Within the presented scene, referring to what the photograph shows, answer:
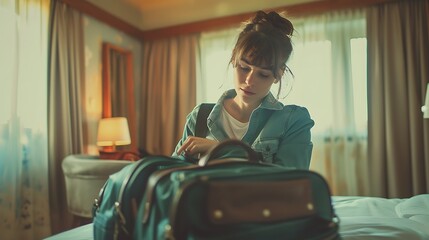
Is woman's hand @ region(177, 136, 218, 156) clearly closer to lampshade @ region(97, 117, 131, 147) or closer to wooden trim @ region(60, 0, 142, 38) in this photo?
lampshade @ region(97, 117, 131, 147)

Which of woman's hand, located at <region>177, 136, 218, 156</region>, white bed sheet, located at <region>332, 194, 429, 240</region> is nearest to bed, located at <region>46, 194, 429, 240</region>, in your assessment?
white bed sheet, located at <region>332, 194, 429, 240</region>

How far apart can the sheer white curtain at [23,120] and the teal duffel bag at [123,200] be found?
193 centimetres

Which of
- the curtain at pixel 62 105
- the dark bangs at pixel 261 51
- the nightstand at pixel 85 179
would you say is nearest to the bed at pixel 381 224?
the dark bangs at pixel 261 51

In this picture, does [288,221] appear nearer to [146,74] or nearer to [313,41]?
[313,41]

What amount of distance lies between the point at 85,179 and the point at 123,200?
168 centimetres

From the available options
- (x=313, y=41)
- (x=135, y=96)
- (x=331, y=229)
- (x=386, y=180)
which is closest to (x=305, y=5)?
(x=313, y=41)

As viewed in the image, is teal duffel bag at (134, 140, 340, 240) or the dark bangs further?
the dark bangs

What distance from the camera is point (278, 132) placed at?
81cm

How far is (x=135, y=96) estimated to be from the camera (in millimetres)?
3594

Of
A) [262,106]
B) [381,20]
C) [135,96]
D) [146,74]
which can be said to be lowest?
[262,106]

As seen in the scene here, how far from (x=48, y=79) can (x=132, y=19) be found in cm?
143

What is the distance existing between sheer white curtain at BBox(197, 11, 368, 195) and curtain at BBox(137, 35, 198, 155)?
689 millimetres

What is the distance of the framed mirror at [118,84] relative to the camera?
9.96 feet

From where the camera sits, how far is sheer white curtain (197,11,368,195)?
281 cm
